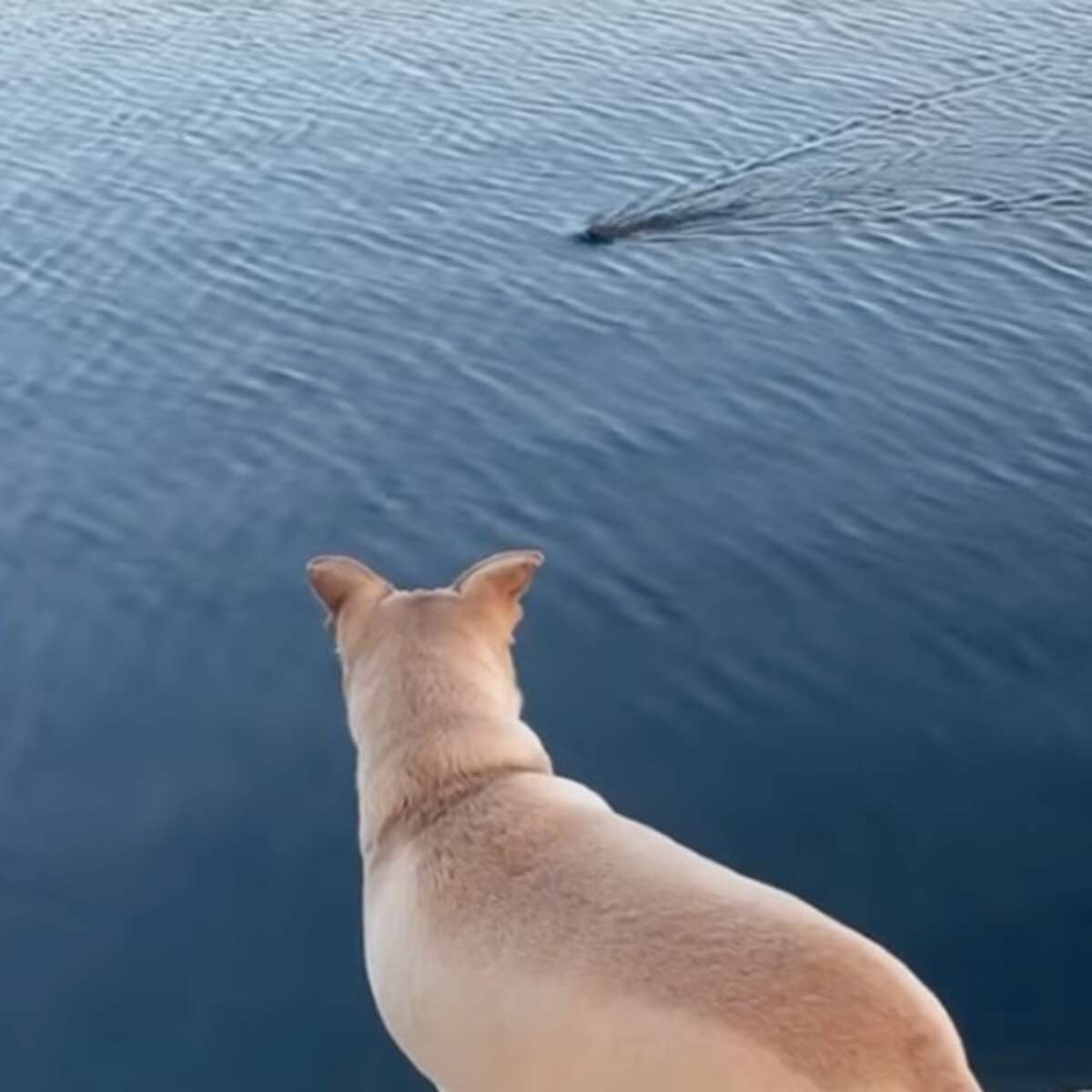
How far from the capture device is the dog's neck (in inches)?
298

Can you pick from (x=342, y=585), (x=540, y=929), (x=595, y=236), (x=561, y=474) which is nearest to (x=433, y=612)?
(x=342, y=585)

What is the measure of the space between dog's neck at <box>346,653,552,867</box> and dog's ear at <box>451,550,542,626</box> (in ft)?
0.87

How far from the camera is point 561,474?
19516 mm

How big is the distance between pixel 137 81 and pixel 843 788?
63.9ft

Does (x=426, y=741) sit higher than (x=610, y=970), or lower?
lower

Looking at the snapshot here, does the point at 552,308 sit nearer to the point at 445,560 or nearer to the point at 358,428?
the point at 358,428

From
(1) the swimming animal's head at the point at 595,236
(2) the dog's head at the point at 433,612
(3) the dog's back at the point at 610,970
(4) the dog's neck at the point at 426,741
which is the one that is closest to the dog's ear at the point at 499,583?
(2) the dog's head at the point at 433,612

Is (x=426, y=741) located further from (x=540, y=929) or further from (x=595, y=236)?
(x=595, y=236)

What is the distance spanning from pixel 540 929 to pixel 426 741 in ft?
3.55

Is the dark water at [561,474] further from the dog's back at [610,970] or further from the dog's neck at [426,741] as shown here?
the dog's back at [610,970]

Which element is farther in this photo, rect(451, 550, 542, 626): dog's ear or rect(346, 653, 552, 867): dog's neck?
rect(451, 550, 542, 626): dog's ear

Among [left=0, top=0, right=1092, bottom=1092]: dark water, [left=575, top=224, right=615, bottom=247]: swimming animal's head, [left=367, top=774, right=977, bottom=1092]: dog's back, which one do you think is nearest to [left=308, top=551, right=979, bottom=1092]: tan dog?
[left=367, top=774, right=977, bottom=1092]: dog's back

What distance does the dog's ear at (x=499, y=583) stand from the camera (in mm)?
8016

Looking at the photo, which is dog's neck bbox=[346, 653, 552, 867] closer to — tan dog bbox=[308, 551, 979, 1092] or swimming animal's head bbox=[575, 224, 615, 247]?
tan dog bbox=[308, 551, 979, 1092]
